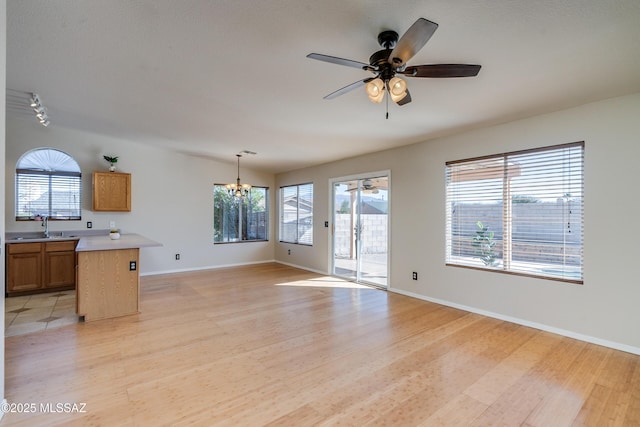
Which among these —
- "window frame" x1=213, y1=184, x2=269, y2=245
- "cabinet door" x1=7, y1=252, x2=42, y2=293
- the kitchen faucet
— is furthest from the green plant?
the kitchen faucet

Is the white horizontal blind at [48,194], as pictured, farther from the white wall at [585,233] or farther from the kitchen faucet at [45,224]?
the white wall at [585,233]

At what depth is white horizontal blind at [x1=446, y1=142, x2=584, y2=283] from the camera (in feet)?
10.8

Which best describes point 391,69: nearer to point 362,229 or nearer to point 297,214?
point 362,229

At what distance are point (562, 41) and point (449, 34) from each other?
2.60 feet

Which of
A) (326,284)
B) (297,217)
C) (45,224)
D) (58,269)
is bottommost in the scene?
(326,284)

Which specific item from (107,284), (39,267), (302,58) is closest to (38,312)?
(107,284)

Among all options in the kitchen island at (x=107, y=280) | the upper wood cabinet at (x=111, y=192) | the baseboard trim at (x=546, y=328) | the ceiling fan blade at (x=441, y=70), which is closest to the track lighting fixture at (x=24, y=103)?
the upper wood cabinet at (x=111, y=192)

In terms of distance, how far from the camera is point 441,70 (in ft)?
6.67

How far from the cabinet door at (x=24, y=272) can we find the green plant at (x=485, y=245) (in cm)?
668

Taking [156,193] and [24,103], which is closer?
[24,103]

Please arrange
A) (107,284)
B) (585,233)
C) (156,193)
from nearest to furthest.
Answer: (585,233)
(107,284)
(156,193)

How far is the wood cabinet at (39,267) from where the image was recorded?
4.63 m

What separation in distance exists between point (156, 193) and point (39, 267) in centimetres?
226

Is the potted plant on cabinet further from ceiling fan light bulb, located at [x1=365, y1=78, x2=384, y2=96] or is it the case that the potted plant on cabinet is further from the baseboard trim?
the baseboard trim
